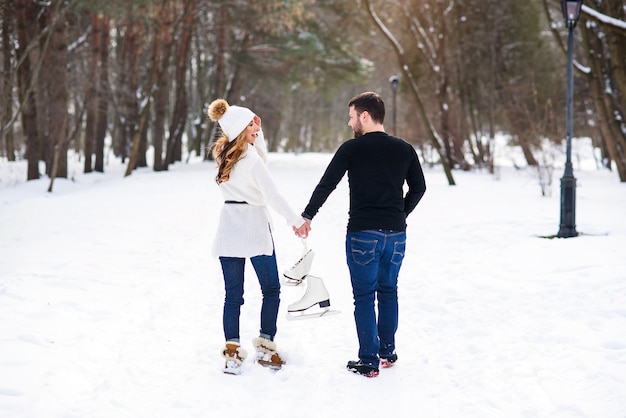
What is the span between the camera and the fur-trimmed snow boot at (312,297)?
4203 millimetres

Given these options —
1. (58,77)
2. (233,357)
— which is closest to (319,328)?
(233,357)

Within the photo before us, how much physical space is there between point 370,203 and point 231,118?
42.8 inches

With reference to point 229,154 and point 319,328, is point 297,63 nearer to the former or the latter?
point 319,328

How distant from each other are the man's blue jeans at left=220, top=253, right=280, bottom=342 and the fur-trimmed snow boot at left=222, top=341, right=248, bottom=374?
0.05 metres

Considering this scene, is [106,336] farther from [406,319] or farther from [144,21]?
[144,21]

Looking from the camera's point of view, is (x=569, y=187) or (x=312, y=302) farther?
(x=569, y=187)

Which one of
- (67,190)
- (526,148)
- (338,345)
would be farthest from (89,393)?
(526,148)

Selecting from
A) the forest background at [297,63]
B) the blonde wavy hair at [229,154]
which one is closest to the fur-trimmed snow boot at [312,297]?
the blonde wavy hair at [229,154]

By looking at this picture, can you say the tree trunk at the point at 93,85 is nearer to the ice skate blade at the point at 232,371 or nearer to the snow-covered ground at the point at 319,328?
the snow-covered ground at the point at 319,328

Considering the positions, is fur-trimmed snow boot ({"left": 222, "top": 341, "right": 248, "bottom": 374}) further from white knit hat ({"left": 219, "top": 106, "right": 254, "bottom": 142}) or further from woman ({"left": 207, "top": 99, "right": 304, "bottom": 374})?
white knit hat ({"left": 219, "top": 106, "right": 254, "bottom": 142})

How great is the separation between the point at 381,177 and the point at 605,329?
2.35 m

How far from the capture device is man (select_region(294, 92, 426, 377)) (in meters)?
3.92

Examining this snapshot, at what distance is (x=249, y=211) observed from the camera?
4.07 meters

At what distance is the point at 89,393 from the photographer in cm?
380
